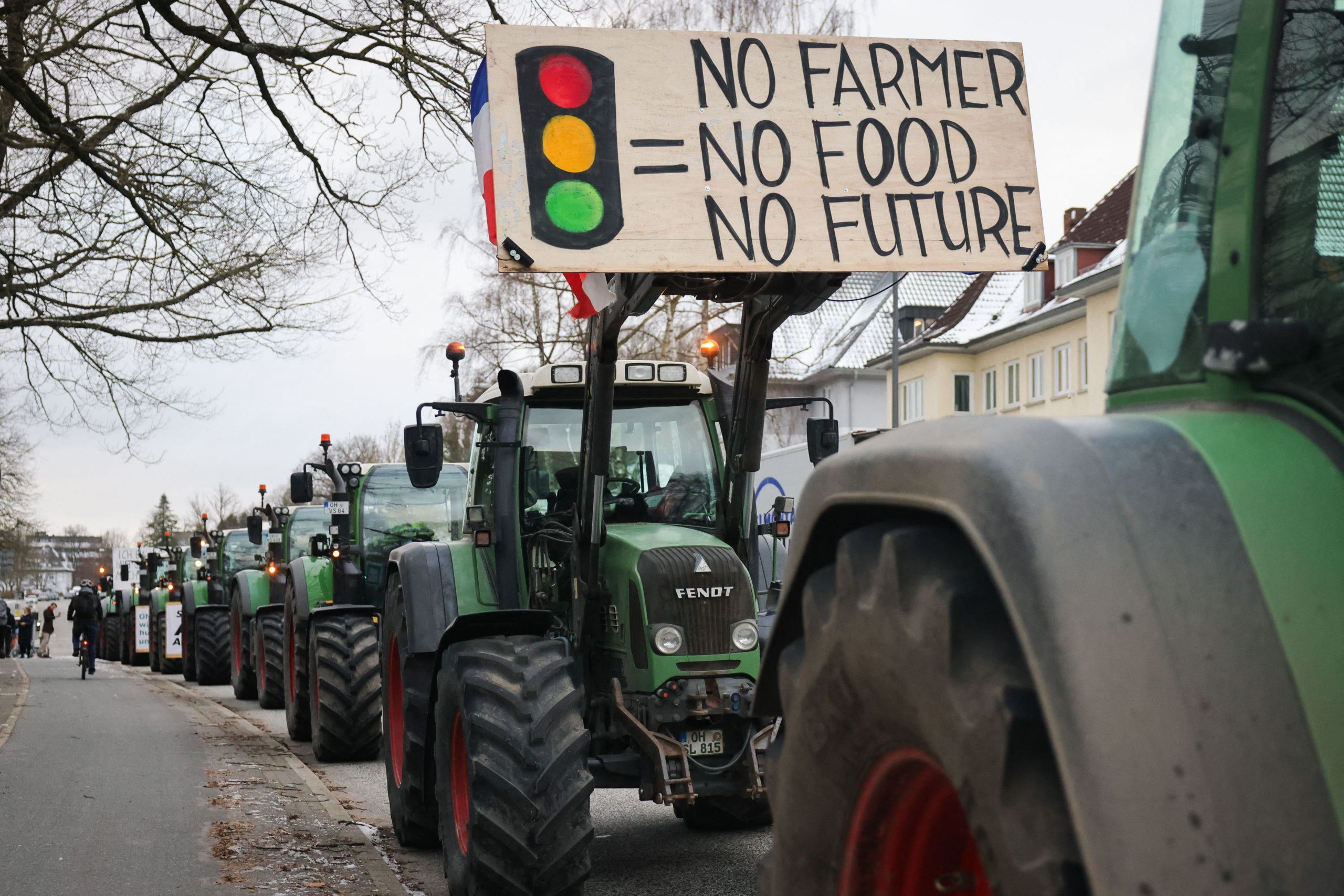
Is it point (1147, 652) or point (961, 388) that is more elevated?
point (961, 388)

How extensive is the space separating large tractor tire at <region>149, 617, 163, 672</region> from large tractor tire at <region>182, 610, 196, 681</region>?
10.4 feet

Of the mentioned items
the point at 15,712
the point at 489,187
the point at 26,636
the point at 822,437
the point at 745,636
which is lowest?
the point at 26,636

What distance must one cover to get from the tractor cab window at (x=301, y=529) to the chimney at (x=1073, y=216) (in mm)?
30311

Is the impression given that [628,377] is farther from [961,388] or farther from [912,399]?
[912,399]

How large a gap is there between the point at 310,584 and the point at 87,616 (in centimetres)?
1537

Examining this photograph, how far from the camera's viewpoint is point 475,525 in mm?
6652

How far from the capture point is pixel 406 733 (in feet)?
20.7

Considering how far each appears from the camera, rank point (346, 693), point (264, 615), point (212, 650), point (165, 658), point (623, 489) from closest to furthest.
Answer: point (623, 489), point (346, 693), point (264, 615), point (212, 650), point (165, 658)

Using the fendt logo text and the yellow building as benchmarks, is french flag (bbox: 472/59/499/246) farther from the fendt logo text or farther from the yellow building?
the yellow building

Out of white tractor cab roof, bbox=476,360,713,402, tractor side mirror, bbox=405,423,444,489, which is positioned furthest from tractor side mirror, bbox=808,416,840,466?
tractor side mirror, bbox=405,423,444,489

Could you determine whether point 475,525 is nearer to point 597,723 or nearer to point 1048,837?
point 597,723

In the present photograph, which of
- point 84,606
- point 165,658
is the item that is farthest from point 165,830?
point 84,606

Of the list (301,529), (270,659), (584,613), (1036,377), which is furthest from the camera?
(1036,377)

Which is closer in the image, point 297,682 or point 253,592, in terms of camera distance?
point 297,682
